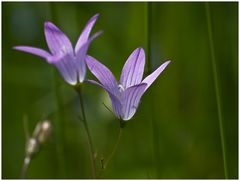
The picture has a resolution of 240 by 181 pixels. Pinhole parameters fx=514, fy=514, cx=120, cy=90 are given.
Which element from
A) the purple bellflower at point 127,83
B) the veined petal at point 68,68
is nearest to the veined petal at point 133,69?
the purple bellflower at point 127,83

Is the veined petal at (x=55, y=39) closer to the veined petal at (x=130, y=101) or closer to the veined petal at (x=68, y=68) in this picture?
the veined petal at (x=68, y=68)

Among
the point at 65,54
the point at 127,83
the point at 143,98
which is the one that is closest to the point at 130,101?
the point at 127,83

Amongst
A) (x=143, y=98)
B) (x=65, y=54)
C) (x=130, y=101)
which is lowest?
(x=143, y=98)

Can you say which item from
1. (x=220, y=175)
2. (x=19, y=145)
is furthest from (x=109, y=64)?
(x=220, y=175)

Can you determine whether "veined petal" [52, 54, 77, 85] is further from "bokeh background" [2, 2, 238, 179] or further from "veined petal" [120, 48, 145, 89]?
"bokeh background" [2, 2, 238, 179]

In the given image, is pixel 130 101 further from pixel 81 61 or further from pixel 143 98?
pixel 143 98

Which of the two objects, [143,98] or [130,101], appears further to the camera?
[143,98]
